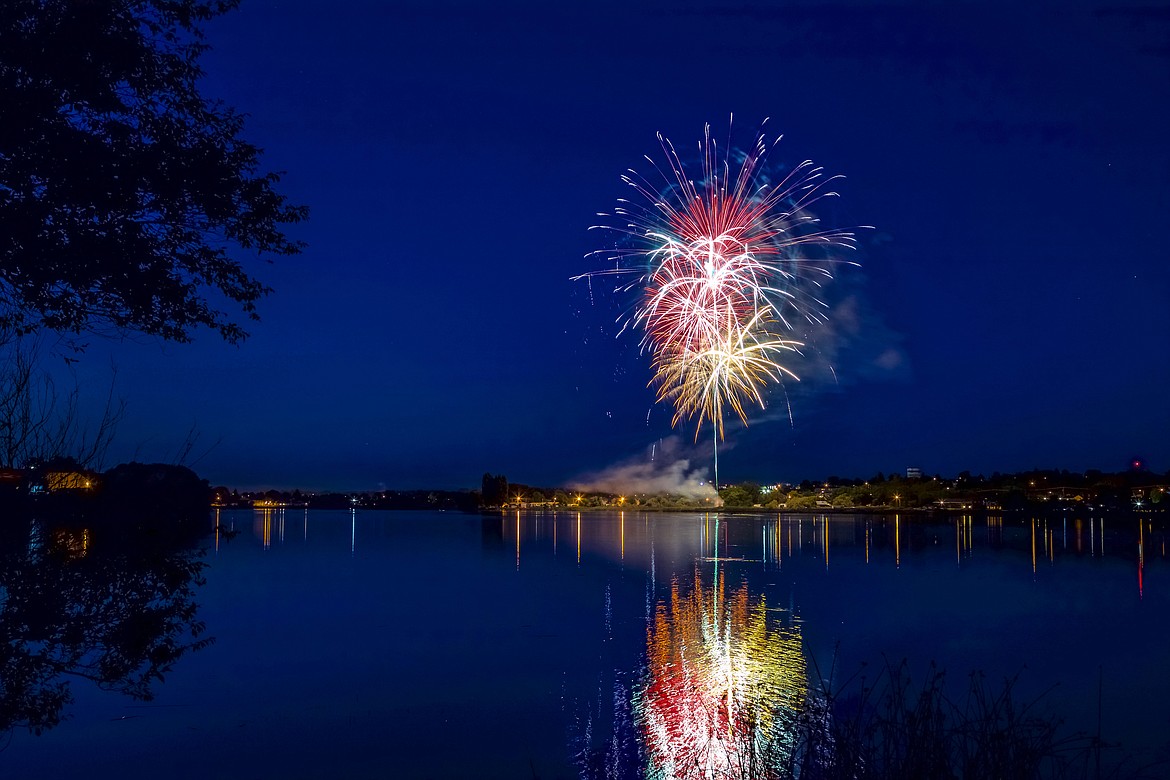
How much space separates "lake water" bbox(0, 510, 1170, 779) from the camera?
32.9 feet

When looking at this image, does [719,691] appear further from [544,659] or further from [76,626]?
[76,626]

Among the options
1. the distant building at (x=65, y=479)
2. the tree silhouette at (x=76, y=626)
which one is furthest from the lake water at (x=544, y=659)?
the distant building at (x=65, y=479)

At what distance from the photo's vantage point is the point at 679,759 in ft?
29.5

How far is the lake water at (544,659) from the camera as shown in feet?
32.9

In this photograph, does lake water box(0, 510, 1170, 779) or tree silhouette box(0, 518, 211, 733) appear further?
tree silhouette box(0, 518, 211, 733)

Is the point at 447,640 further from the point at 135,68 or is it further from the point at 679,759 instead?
the point at 135,68

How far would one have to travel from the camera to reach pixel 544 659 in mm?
15352

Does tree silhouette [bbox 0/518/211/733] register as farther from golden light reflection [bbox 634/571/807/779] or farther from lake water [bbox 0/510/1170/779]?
golden light reflection [bbox 634/571/807/779]

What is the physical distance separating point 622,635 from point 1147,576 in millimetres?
25573

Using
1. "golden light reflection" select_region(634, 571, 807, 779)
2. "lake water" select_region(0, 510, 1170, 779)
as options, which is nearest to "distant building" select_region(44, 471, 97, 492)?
"lake water" select_region(0, 510, 1170, 779)

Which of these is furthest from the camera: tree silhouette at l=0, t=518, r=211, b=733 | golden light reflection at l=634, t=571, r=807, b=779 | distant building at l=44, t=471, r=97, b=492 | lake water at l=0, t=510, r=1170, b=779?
distant building at l=44, t=471, r=97, b=492

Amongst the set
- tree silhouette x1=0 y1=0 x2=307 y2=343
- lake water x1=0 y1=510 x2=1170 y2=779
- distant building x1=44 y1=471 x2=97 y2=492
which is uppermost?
tree silhouette x1=0 y1=0 x2=307 y2=343

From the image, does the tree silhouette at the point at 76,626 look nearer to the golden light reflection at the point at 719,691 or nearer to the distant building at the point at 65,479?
the distant building at the point at 65,479

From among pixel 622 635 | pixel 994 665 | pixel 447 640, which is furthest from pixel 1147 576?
pixel 447 640
